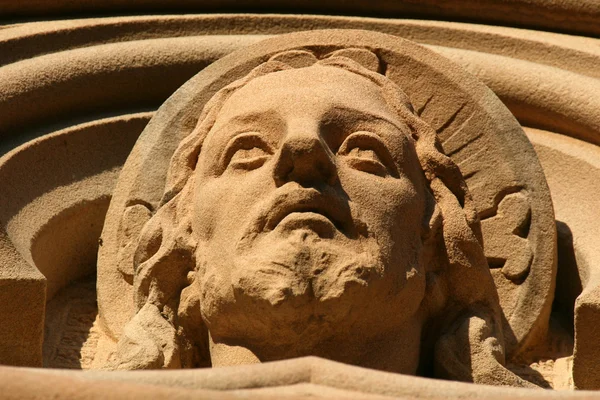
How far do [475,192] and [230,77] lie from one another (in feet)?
3.18

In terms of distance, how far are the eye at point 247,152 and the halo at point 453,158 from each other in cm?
68

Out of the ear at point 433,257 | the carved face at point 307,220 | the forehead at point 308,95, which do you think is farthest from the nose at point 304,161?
the ear at point 433,257

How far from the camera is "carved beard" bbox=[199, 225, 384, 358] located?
3.90m

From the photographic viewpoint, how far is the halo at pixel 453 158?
479 cm

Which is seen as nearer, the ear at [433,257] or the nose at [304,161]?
the nose at [304,161]

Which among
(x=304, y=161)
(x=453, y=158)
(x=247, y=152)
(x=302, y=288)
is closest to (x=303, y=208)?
(x=304, y=161)

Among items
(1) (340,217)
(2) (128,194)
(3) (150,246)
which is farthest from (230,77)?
(1) (340,217)

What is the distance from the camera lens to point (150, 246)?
4500mm

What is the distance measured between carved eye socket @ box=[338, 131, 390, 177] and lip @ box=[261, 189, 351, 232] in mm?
262

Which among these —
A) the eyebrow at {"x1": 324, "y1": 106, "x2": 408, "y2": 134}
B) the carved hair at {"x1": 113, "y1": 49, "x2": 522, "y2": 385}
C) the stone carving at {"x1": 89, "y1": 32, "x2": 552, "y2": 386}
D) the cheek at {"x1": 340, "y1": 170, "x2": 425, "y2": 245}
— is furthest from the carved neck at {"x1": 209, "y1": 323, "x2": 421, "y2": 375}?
the eyebrow at {"x1": 324, "y1": 106, "x2": 408, "y2": 134}

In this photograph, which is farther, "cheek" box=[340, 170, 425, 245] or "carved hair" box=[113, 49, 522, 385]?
"carved hair" box=[113, 49, 522, 385]

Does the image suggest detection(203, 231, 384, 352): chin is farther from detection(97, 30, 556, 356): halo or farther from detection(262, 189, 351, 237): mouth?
detection(97, 30, 556, 356): halo

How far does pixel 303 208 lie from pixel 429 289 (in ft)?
1.80

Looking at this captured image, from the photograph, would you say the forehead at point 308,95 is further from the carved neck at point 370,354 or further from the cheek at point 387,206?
the carved neck at point 370,354
